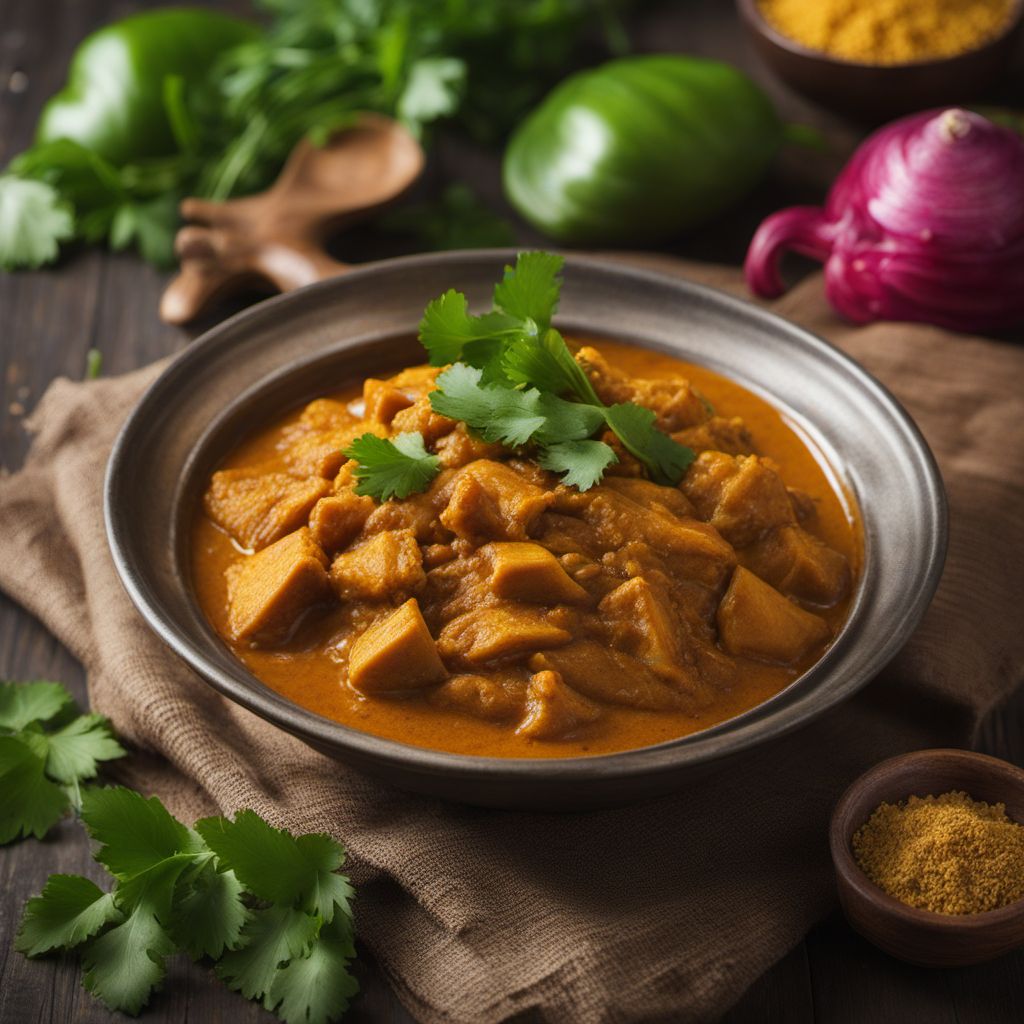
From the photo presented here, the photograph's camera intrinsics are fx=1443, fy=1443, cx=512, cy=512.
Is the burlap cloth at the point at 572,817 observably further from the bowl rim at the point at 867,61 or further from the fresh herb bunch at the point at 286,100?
the bowl rim at the point at 867,61

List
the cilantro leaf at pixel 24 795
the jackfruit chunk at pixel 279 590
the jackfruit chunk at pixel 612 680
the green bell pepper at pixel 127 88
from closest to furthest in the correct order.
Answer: the jackfruit chunk at pixel 612 680 < the jackfruit chunk at pixel 279 590 < the cilantro leaf at pixel 24 795 < the green bell pepper at pixel 127 88

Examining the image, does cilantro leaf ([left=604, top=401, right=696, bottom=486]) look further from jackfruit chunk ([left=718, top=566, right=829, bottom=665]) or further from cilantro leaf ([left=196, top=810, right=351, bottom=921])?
cilantro leaf ([left=196, top=810, right=351, bottom=921])

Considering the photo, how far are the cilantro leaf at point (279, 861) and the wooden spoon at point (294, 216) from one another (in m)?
2.46

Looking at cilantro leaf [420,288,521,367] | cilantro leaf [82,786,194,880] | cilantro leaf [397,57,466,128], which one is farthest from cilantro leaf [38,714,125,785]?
cilantro leaf [397,57,466,128]

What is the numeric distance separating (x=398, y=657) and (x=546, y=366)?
0.89 meters

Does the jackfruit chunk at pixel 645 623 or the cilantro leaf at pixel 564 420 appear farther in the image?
the cilantro leaf at pixel 564 420

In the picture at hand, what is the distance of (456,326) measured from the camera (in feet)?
13.0

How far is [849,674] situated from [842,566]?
22.7 inches

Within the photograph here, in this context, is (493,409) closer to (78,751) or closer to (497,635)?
(497,635)

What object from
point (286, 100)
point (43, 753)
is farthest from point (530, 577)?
point (286, 100)

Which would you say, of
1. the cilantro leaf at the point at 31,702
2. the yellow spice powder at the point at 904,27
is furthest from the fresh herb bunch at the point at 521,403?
the yellow spice powder at the point at 904,27

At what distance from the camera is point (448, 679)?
11.8 ft

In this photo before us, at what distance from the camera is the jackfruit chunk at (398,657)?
3516 mm

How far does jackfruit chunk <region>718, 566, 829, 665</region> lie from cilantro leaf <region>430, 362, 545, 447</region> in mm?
674
